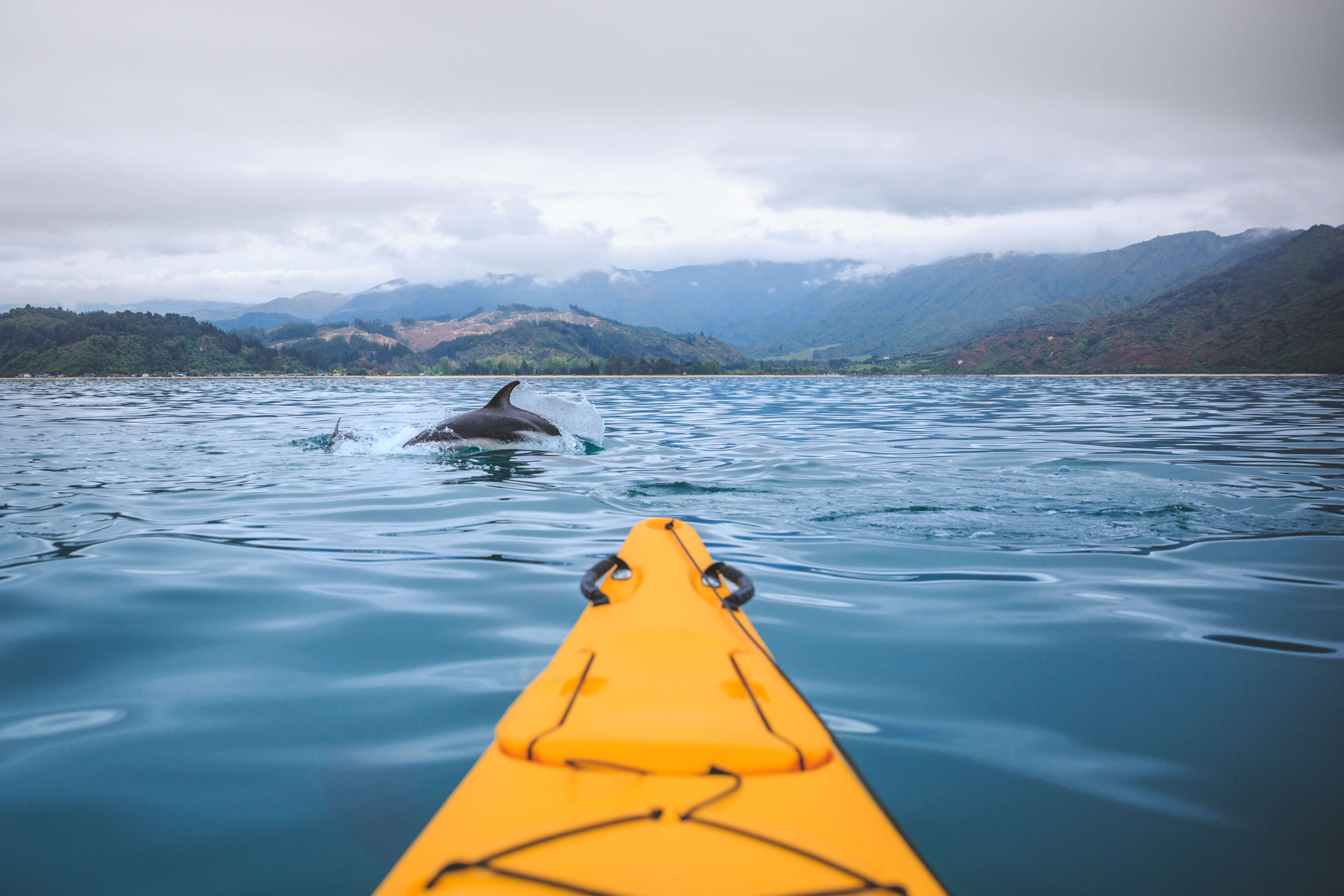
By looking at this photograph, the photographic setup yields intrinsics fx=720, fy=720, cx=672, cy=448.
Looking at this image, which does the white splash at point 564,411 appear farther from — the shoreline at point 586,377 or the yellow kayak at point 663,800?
the shoreline at point 586,377

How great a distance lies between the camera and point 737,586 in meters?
3.13

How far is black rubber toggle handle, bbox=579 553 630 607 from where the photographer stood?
10.2 ft

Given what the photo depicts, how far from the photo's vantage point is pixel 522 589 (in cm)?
518

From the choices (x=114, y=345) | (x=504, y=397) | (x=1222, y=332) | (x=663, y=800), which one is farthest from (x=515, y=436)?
(x=114, y=345)

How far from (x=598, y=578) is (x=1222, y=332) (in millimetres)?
120172

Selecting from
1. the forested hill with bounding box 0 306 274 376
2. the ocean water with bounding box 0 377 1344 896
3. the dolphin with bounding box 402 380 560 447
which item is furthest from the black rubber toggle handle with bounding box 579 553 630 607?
the forested hill with bounding box 0 306 274 376

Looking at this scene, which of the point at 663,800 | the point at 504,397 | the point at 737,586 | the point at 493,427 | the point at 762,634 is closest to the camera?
the point at 663,800

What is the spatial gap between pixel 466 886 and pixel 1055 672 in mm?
3297

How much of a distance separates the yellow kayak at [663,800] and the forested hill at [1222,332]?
90.8m

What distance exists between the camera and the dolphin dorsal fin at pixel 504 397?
1355 cm

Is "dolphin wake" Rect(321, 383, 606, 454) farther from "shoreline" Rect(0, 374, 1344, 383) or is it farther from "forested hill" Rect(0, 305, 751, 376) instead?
"forested hill" Rect(0, 305, 751, 376)

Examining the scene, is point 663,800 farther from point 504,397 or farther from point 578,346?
point 578,346

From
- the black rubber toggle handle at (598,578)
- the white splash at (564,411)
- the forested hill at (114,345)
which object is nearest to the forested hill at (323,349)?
the forested hill at (114,345)

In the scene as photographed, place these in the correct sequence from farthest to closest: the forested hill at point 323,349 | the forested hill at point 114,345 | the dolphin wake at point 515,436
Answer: the forested hill at point 323,349
the forested hill at point 114,345
the dolphin wake at point 515,436
